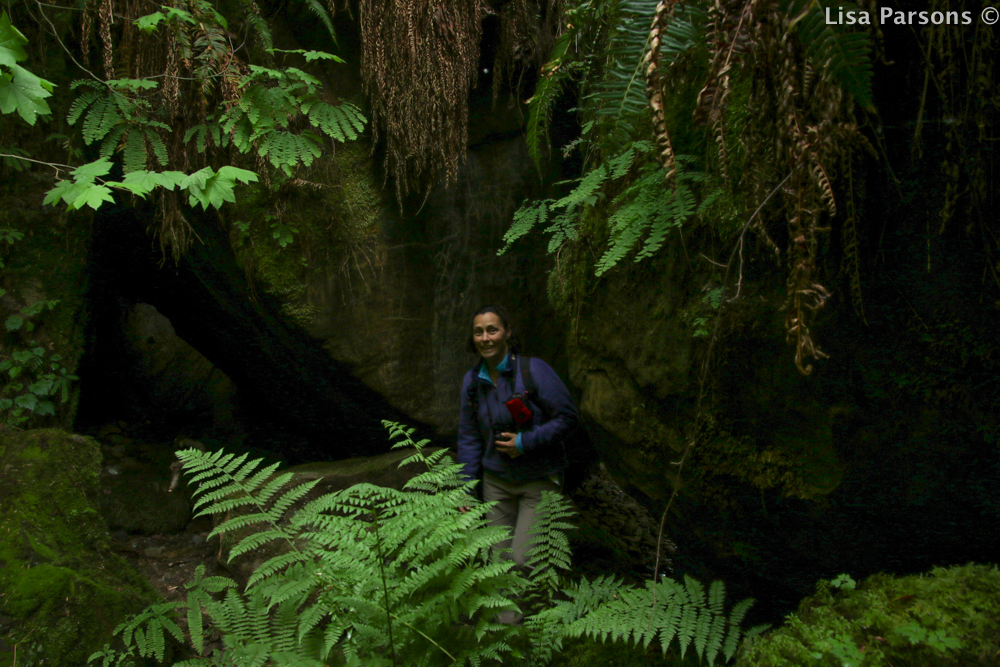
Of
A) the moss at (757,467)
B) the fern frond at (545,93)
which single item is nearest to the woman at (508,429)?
the moss at (757,467)

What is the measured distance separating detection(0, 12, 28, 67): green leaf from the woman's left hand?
257 centimetres

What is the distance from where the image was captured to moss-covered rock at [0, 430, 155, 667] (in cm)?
239

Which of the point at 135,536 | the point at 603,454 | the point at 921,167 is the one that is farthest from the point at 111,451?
the point at 921,167

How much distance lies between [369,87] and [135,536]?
4.36m

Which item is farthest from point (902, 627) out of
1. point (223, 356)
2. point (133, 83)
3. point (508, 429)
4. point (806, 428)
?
point (223, 356)

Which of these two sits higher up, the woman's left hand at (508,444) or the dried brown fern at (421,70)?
the dried brown fern at (421,70)

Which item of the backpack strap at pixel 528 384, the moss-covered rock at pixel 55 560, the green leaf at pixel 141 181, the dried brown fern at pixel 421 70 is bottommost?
the moss-covered rock at pixel 55 560

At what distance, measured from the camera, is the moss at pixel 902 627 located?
1.04 metres

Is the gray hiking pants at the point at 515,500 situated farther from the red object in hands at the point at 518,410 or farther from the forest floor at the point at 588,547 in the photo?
the forest floor at the point at 588,547

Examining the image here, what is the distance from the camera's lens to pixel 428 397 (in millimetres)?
4625

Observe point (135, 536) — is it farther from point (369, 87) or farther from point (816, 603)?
point (816, 603)

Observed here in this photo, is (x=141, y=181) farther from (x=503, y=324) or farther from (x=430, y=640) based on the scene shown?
(x=430, y=640)

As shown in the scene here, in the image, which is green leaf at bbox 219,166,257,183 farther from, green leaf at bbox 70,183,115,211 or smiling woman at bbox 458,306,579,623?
smiling woman at bbox 458,306,579,623

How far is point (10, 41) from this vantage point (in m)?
1.85
